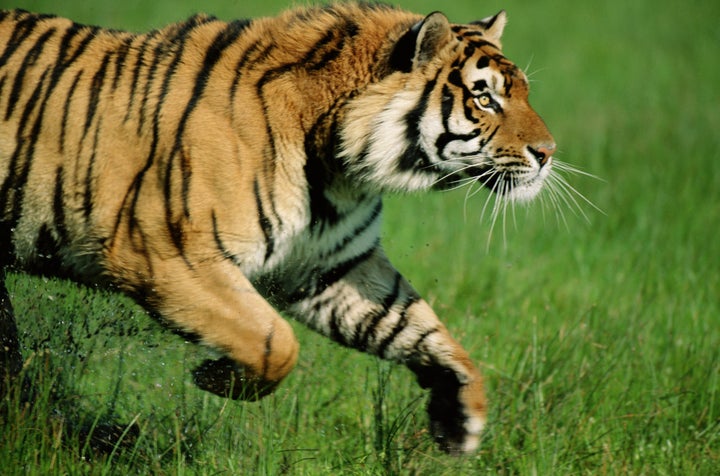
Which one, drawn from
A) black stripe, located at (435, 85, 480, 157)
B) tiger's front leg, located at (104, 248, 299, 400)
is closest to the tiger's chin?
black stripe, located at (435, 85, 480, 157)

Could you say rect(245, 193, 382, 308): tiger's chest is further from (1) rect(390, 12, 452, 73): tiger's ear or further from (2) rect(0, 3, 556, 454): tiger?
(1) rect(390, 12, 452, 73): tiger's ear

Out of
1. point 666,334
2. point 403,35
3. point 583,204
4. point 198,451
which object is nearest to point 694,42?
point 583,204

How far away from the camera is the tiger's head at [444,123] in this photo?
2.81 meters

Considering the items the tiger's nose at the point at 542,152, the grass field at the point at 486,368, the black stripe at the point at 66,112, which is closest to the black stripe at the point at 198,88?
the black stripe at the point at 66,112

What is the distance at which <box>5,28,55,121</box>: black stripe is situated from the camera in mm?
2901

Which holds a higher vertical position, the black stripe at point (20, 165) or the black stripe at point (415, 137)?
the black stripe at point (415, 137)

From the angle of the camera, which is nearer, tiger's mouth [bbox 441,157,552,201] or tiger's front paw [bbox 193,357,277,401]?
tiger's front paw [bbox 193,357,277,401]

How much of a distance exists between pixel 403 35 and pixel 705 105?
5.91m

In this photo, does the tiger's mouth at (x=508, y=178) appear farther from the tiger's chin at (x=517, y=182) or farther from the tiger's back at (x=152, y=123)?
the tiger's back at (x=152, y=123)

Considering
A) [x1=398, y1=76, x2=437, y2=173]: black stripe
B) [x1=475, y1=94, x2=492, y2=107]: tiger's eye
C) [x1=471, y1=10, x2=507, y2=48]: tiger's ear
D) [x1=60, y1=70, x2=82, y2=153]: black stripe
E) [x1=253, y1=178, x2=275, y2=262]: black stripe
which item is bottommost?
[x1=253, y1=178, x2=275, y2=262]: black stripe

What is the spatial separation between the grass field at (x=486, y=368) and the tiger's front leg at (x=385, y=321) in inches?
3.6

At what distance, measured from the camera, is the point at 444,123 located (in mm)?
2879

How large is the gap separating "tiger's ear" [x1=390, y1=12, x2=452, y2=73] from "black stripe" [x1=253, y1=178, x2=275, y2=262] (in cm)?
53

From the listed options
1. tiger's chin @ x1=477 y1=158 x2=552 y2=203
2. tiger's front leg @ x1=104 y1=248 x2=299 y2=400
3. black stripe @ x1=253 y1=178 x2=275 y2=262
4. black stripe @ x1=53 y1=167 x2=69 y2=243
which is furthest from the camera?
tiger's chin @ x1=477 y1=158 x2=552 y2=203
